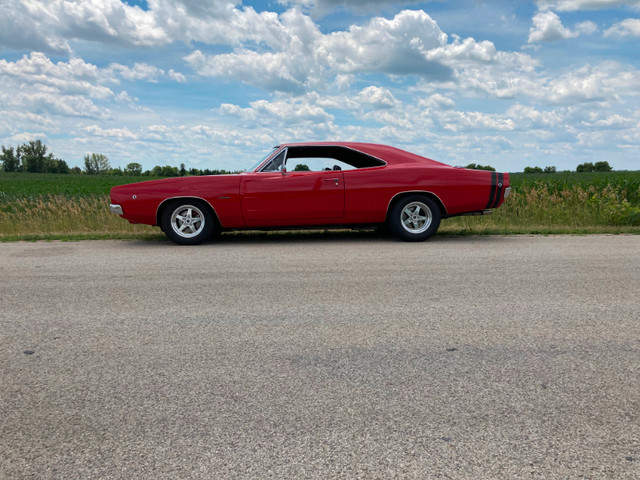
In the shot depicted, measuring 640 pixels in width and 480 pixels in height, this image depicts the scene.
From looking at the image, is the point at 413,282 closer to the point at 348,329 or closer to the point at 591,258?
the point at 348,329

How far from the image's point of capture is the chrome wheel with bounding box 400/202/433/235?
8.59 meters

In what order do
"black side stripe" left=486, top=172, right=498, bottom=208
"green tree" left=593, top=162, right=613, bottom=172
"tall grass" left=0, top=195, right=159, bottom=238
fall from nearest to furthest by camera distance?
"black side stripe" left=486, top=172, right=498, bottom=208
"tall grass" left=0, top=195, right=159, bottom=238
"green tree" left=593, top=162, right=613, bottom=172

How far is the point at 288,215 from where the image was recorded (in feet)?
27.9

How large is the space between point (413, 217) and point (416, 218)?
0.16 ft

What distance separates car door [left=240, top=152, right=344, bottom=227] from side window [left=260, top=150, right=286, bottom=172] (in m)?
0.10

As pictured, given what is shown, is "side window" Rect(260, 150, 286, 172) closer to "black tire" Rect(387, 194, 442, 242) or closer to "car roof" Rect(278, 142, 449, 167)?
"car roof" Rect(278, 142, 449, 167)

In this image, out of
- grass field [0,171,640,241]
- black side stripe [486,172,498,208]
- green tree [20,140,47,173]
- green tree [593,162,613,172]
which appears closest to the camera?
black side stripe [486,172,498,208]

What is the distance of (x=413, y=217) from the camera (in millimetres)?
8641

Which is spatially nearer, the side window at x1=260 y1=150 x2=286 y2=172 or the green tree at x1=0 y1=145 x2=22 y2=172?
the side window at x1=260 y1=150 x2=286 y2=172

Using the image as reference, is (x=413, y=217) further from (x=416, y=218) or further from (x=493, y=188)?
(x=493, y=188)

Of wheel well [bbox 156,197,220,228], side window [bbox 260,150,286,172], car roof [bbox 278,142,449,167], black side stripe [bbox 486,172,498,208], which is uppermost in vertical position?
car roof [bbox 278,142,449,167]

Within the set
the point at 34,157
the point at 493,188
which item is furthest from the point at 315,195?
the point at 34,157

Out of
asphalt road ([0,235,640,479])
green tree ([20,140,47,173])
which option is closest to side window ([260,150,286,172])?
asphalt road ([0,235,640,479])

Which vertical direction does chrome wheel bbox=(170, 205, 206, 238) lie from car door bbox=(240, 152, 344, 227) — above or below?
below
